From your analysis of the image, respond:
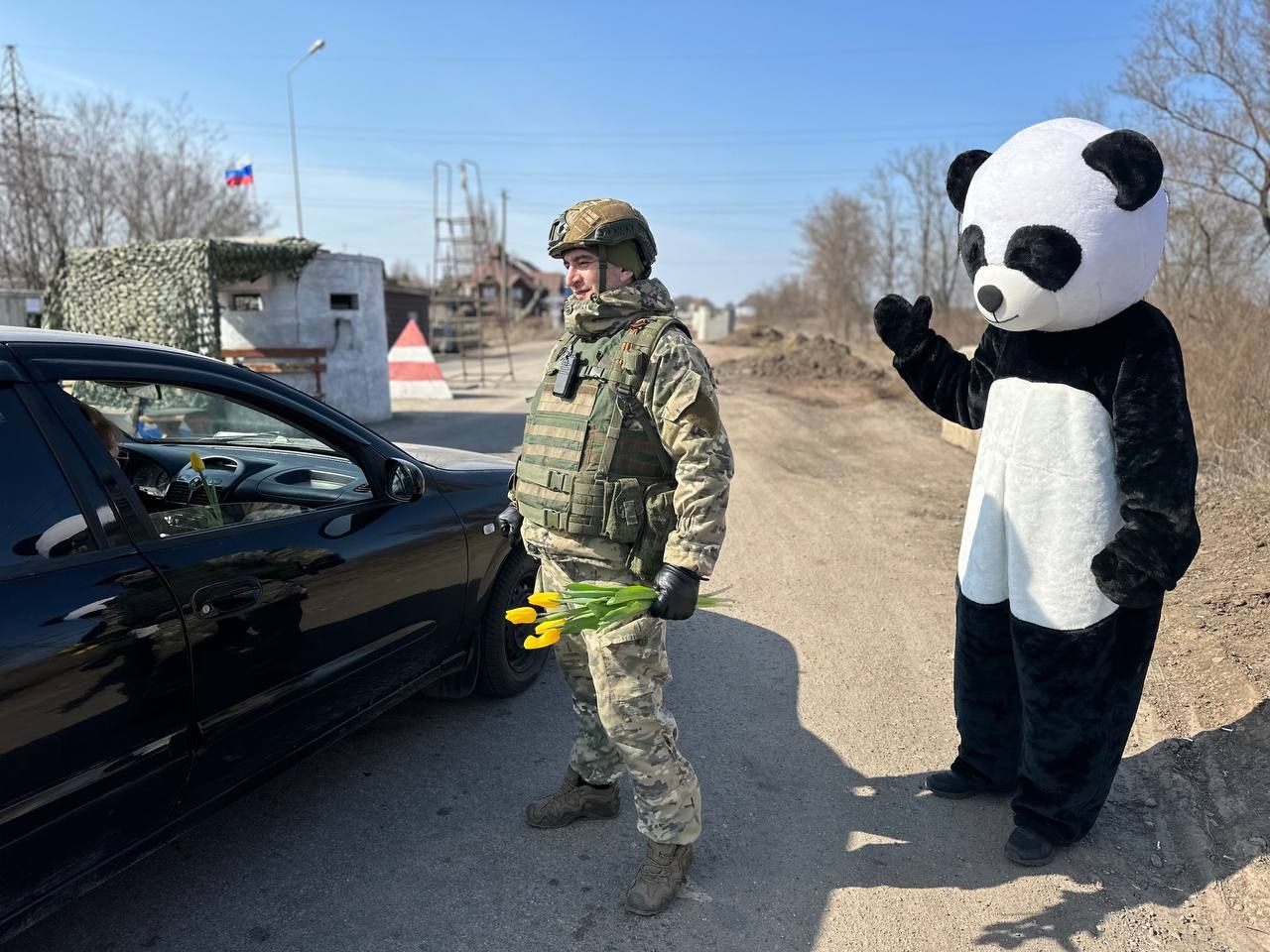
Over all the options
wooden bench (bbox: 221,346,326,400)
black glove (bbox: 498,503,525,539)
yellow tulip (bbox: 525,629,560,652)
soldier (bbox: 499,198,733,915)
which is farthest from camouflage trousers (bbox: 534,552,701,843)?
wooden bench (bbox: 221,346,326,400)

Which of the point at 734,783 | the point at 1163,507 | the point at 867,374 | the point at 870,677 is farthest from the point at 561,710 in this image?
the point at 867,374

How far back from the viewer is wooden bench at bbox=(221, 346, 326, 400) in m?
11.5

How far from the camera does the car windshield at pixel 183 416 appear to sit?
2727mm

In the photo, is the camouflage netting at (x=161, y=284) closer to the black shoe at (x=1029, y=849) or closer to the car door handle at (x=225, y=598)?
the car door handle at (x=225, y=598)

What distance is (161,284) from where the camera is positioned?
10.7 metres

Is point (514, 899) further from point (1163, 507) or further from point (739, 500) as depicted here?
point (739, 500)

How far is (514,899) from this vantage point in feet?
8.25

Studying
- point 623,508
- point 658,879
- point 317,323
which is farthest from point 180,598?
point 317,323

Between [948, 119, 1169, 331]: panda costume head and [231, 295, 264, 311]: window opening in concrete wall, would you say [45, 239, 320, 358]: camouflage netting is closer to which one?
[231, 295, 264, 311]: window opening in concrete wall

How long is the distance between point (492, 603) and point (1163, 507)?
250 cm

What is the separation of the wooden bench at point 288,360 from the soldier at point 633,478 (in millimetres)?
10226

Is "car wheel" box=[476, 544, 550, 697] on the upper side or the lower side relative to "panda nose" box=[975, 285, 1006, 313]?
lower

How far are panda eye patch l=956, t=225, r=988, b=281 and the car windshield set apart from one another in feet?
7.63

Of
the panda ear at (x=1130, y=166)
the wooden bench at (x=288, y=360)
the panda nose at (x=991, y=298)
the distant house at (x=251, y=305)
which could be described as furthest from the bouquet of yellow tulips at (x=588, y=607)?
the wooden bench at (x=288, y=360)
